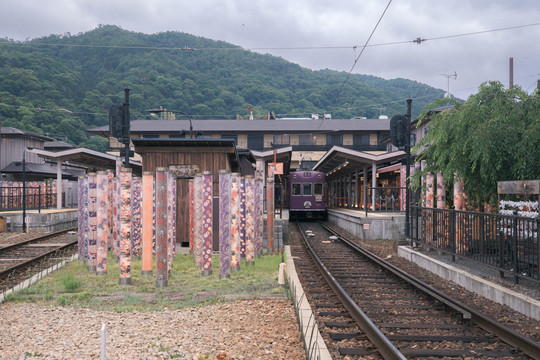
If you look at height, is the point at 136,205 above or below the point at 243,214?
above

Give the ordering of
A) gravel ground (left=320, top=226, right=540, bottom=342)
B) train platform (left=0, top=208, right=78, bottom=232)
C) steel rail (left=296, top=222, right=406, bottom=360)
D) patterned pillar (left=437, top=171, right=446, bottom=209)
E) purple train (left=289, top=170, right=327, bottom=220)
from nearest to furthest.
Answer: steel rail (left=296, top=222, right=406, bottom=360), gravel ground (left=320, top=226, right=540, bottom=342), patterned pillar (left=437, top=171, right=446, bottom=209), train platform (left=0, top=208, right=78, bottom=232), purple train (left=289, top=170, right=327, bottom=220)

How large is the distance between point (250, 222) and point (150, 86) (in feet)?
228

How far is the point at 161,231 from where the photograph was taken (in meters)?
8.62

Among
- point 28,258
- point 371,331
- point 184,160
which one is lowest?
point 28,258

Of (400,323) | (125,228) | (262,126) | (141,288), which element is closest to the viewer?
(400,323)

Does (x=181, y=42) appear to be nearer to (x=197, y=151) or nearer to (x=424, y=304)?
(x=197, y=151)

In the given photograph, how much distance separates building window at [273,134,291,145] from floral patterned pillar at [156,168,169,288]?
42613 mm

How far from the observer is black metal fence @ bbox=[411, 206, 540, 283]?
7.56 metres

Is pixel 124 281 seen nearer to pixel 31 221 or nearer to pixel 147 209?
pixel 147 209

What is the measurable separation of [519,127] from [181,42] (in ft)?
311

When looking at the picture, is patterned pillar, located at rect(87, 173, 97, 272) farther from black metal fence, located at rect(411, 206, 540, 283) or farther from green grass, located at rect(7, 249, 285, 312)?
black metal fence, located at rect(411, 206, 540, 283)

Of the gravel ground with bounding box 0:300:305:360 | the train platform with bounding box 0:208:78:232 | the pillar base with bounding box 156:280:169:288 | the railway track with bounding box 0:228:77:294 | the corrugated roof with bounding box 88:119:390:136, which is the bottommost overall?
the railway track with bounding box 0:228:77:294

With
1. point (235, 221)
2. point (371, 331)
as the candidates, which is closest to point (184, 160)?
point (235, 221)

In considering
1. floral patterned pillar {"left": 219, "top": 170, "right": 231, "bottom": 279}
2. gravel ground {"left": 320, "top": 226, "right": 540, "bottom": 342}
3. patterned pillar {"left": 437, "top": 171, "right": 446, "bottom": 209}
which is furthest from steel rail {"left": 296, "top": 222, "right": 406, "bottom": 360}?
patterned pillar {"left": 437, "top": 171, "right": 446, "bottom": 209}
